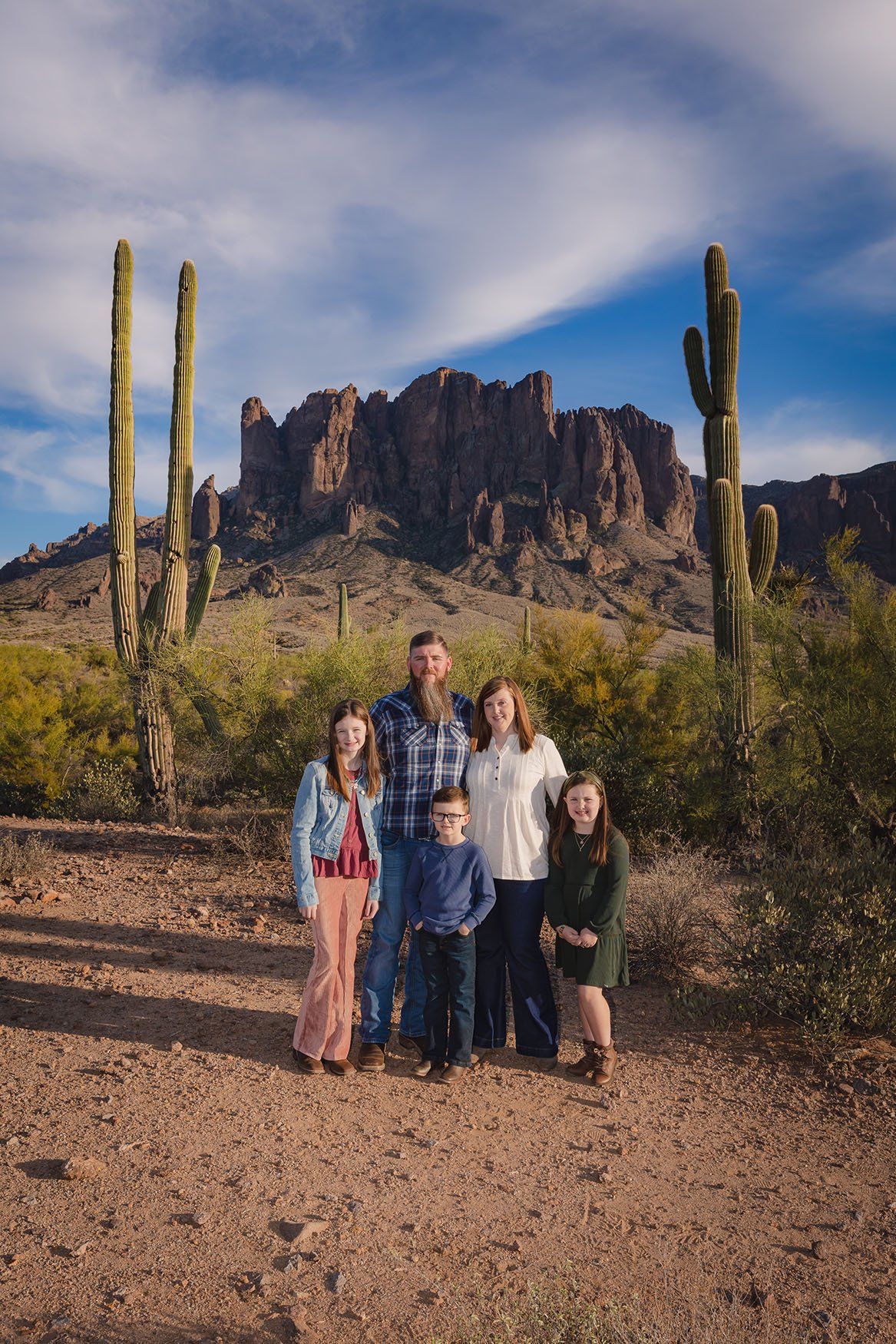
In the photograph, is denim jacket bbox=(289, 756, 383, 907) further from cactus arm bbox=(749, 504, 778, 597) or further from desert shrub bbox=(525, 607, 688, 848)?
cactus arm bbox=(749, 504, 778, 597)

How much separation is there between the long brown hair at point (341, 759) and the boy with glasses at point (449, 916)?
34cm

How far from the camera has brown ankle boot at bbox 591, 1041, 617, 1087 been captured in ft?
13.2

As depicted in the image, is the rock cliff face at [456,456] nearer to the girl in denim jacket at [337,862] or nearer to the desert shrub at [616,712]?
the desert shrub at [616,712]

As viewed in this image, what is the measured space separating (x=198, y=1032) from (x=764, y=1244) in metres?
3.05

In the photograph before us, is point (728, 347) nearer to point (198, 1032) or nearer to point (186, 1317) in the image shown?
point (198, 1032)

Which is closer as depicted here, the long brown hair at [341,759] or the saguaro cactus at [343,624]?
the long brown hair at [341,759]

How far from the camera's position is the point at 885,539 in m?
68.5

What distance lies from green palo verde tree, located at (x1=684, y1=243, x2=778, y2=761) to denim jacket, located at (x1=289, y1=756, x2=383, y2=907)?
21.2 feet

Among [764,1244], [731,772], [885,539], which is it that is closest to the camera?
[764,1244]

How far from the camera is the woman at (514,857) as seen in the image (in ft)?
13.4

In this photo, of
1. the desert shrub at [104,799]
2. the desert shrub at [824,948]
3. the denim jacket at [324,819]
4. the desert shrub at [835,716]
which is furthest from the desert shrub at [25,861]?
the desert shrub at [835,716]

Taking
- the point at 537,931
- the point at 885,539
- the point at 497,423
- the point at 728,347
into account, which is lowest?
the point at 537,931

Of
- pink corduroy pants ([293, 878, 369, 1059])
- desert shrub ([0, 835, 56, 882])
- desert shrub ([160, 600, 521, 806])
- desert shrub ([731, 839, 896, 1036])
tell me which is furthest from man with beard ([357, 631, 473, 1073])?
desert shrub ([160, 600, 521, 806])

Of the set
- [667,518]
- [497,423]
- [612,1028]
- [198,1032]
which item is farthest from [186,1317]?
[497,423]
